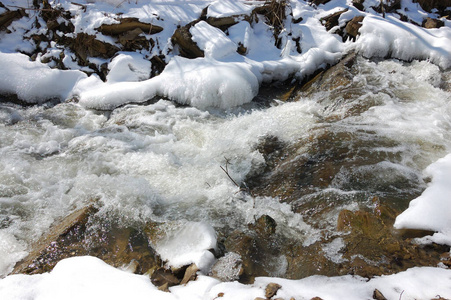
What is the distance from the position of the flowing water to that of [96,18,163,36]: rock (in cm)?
181

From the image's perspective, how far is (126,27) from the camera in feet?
18.7

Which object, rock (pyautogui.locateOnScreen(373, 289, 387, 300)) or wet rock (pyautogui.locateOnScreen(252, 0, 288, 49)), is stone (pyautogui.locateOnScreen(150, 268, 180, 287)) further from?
wet rock (pyautogui.locateOnScreen(252, 0, 288, 49))

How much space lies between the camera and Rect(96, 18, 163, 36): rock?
223 inches

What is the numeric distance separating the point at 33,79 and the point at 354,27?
5.94 m

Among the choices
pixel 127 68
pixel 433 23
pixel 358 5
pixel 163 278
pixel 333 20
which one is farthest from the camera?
pixel 358 5

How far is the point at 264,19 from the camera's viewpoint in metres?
6.33

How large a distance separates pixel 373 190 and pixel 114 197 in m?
2.68

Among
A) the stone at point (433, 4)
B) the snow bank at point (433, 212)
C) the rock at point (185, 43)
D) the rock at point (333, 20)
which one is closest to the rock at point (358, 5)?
the rock at point (333, 20)

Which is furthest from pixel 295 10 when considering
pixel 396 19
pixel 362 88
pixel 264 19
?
pixel 362 88

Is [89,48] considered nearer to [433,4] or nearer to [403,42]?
[403,42]

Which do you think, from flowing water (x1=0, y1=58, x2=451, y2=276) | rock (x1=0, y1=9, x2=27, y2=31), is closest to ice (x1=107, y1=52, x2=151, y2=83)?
flowing water (x1=0, y1=58, x2=451, y2=276)

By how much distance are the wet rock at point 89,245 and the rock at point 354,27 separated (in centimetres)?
545

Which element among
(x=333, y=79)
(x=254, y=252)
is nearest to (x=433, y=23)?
(x=333, y=79)

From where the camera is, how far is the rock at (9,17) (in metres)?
5.65
